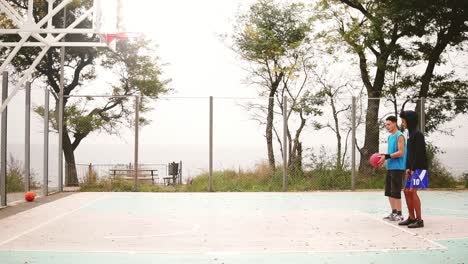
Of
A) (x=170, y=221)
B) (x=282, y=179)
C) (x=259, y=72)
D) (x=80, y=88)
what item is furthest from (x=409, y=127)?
(x=80, y=88)

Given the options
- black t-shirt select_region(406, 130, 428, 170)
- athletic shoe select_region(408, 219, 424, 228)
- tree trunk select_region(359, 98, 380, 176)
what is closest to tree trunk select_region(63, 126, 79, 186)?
tree trunk select_region(359, 98, 380, 176)

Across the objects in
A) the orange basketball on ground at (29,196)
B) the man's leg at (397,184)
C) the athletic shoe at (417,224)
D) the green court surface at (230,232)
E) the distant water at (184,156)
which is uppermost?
the distant water at (184,156)

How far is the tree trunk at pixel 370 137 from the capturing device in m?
15.6

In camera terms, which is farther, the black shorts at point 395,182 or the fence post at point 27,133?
the fence post at point 27,133

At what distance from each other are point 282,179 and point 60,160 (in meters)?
5.65

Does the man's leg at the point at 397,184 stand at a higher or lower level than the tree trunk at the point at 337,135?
lower

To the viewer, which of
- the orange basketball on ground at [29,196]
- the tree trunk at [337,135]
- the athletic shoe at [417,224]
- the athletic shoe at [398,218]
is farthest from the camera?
the tree trunk at [337,135]

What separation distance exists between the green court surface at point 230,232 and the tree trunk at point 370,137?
3520mm

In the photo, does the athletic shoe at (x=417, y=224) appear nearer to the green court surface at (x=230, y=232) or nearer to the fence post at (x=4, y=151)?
the green court surface at (x=230, y=232)

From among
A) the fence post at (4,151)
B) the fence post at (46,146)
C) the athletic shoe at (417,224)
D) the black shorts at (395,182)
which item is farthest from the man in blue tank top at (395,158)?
the fence post at (46,146)

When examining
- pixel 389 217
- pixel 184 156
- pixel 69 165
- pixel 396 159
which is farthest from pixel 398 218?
pixel 69 165

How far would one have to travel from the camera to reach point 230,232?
316 inches

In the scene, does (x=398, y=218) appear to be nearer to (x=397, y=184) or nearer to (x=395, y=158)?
(x=397, y=184)

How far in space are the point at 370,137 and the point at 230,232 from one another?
888 centimetres
